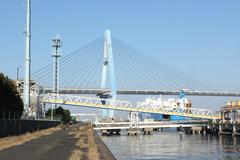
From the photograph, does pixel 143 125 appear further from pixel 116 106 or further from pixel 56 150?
pixel 56 150

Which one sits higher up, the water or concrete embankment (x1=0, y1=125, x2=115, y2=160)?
concrete embankment (x1=0, y1=125, x2=115, y2=160)

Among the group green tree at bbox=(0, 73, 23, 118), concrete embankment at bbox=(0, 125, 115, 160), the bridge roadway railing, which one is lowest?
concrete embankment at bbox=(0, 125, 115, 160)

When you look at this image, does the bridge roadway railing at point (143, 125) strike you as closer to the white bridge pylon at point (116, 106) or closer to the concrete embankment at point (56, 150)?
the white bridge pylon at point (116, 106)

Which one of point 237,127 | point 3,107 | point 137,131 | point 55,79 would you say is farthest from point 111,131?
point 3,107

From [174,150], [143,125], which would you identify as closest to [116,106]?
[143,125]

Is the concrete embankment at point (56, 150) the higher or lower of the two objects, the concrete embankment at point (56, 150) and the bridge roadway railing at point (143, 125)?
the lower

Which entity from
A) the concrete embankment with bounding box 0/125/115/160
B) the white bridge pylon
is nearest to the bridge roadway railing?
the white bridge pylon

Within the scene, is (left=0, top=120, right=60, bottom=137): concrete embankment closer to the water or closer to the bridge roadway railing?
the water

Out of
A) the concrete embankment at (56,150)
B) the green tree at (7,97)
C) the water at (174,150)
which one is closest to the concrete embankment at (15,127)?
the concrete embankment at (56,150)

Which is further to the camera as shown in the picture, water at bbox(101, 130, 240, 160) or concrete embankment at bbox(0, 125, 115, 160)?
water at bbox(101, 130, 240, 160)

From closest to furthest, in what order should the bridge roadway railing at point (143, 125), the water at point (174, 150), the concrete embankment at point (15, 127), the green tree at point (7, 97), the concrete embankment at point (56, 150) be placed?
the concrete embankment at point (56, 150) < the water at point (174, 150) < the concrete embankment at point (15, 127) < the green tree at point (7, 97) < the bridge roadway railing at point (143, 125)

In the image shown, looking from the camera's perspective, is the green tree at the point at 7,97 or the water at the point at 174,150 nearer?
the water at the point at 174,150

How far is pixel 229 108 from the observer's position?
16675 cm

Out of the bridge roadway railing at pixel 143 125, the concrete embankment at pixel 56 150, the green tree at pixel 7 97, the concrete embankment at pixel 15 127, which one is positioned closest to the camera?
the concrete embankment at pixel 56 150
